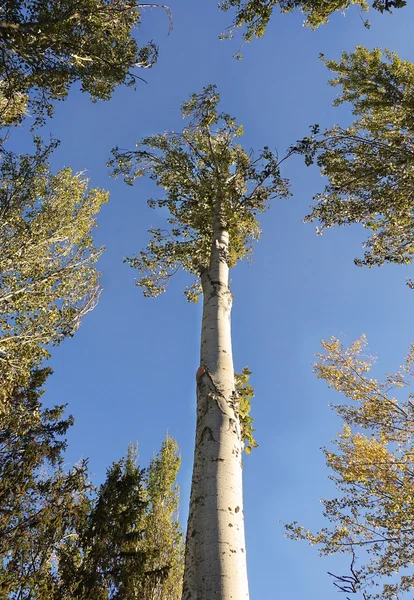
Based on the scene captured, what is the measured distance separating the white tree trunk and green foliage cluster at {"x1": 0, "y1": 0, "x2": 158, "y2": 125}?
15.8 ft

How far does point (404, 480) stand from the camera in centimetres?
962

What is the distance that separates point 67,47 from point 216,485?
7.28m

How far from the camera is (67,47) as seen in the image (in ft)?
21.5

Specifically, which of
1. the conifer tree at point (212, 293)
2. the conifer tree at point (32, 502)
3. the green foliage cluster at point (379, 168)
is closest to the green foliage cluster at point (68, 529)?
the conifer tree at point (32, 502)

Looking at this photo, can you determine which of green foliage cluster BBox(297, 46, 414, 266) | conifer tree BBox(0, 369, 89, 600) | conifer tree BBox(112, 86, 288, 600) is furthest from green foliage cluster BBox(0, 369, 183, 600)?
green foliage cluster BBox(297, 46, 414, 266)

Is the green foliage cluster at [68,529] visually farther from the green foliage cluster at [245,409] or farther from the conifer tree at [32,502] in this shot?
the green foliage cluster at [245,409]

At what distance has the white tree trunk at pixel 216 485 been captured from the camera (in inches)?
86.4

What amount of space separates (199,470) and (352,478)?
8849 millimetres

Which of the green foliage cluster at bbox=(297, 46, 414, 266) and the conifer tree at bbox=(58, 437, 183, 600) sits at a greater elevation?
the green foliage cluster at bbox=(297, 46, 414, 266)

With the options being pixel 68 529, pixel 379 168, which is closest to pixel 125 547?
pixel 68 529

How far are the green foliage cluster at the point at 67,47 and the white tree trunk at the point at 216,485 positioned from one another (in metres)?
4.83

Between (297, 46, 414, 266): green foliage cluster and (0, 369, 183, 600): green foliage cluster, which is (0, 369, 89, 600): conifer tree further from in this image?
(297, 46, 414, 266): green foliage cluster

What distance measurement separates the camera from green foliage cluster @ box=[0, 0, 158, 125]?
5.60 m

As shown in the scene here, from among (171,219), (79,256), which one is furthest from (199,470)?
(79,256)
